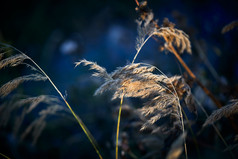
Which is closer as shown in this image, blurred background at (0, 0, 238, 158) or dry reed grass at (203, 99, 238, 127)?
dry reed grass at (203, 99, 238, 127)

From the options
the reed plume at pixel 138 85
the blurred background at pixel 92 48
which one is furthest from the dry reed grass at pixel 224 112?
the blurred background at pixel 92 48

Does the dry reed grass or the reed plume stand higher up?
the reed plume

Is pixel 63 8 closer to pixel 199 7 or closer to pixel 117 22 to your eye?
pixel 117 22

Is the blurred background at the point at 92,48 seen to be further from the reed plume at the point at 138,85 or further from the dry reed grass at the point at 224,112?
the dry reed grass at the point at 224,112

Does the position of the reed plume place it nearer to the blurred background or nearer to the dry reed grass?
the dry reed grass

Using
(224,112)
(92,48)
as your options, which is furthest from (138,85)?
(92,48)

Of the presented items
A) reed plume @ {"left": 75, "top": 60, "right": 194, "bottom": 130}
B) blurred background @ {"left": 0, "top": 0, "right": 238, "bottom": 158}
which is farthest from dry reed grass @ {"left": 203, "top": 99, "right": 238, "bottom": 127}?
blurred background @ {"left": 0, "top": 0, "right": 238, "bottom": 158}

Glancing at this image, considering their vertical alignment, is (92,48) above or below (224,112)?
above

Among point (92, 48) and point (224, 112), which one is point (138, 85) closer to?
point (224, 112)

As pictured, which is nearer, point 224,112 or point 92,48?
point 224,112
